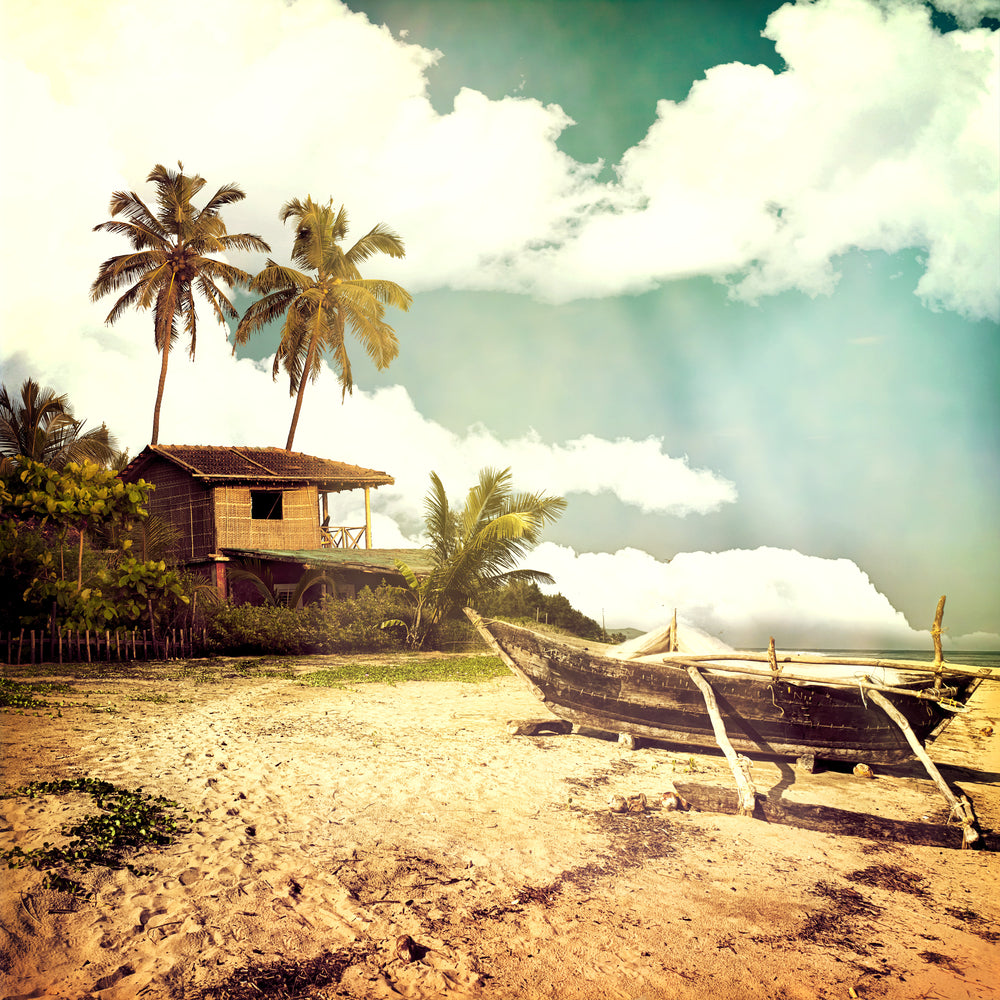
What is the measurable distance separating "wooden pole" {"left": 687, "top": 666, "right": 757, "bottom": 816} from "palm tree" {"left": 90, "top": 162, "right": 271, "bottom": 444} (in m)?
21.7

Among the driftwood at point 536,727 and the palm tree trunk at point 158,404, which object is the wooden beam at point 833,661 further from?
the palm tree trunk at point 158,404

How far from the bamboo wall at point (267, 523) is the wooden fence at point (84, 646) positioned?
6.93 metres

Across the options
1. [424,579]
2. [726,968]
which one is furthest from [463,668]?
[726,968]

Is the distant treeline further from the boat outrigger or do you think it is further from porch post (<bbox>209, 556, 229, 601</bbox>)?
the boat outrigger

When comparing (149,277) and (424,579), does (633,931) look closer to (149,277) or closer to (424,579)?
(424,579)

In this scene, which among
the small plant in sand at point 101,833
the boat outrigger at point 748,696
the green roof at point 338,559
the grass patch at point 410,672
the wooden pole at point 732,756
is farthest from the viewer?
the green roof at point 338,559

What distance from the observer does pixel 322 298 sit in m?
23.0

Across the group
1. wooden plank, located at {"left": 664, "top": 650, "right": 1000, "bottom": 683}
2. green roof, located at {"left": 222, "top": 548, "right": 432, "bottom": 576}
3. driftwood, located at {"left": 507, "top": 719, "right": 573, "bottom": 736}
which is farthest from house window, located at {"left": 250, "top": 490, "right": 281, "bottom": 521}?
wooden plank, located at {"left": 664, "top": 650, "right": 1000, "bottom": 683}

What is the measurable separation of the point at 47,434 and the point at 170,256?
698 centimetres

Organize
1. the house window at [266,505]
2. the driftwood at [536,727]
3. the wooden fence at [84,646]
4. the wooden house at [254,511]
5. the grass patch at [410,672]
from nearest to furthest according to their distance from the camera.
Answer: the driftwood at [536,727]
the grass patch at [410,672]
the wooden fence at [84,646]
the wooden house at [254,511]
the house window at [266,505]

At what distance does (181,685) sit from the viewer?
383 inches

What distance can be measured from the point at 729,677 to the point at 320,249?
21.6 m

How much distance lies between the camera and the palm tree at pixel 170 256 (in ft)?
71.5

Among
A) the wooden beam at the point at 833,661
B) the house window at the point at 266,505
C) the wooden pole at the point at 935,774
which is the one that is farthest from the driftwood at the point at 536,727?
the house window at the point at 266,505
